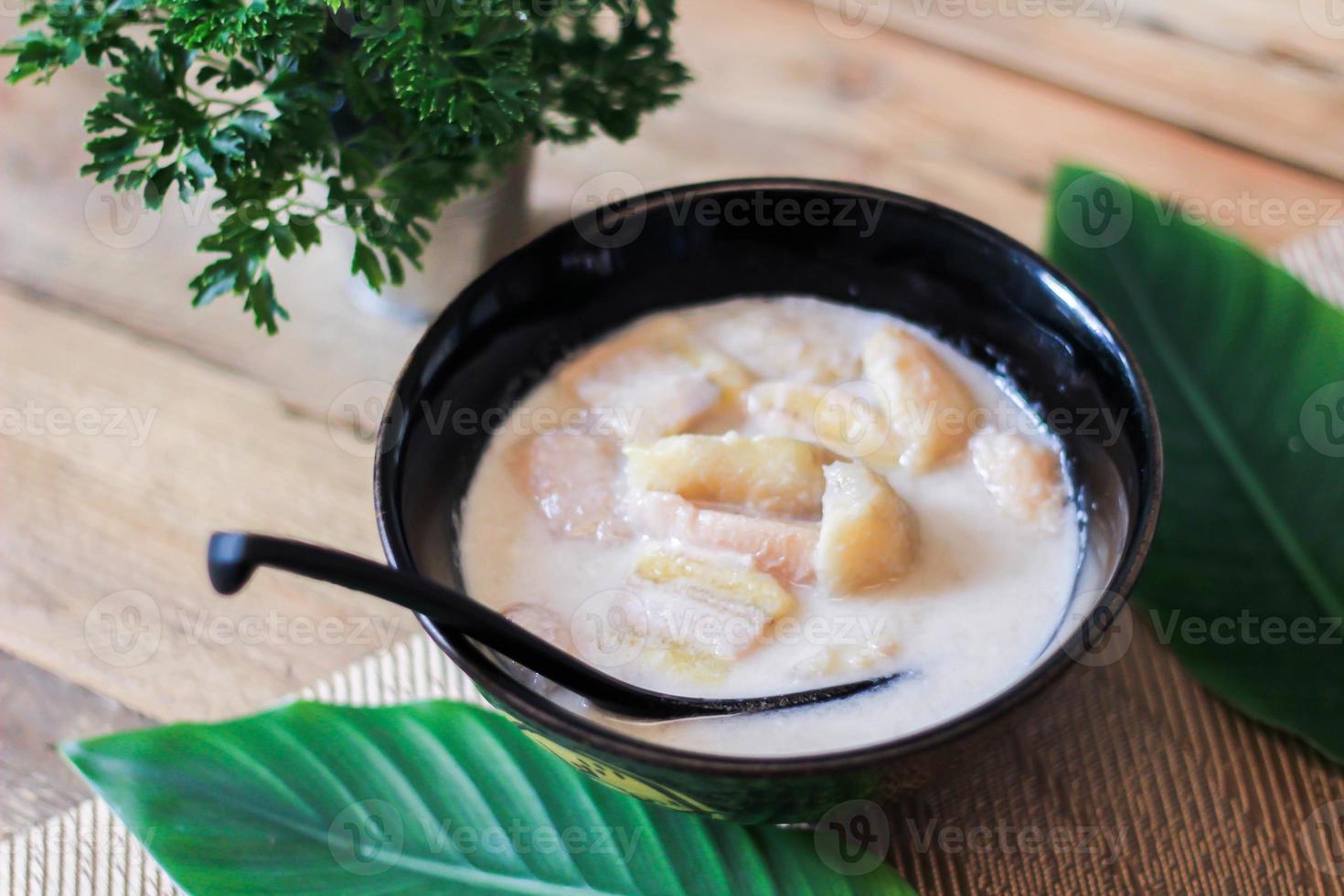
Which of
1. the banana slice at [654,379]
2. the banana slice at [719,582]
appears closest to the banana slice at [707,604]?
the banana slice at [719,582]

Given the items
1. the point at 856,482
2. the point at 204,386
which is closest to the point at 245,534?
the point at 856,482

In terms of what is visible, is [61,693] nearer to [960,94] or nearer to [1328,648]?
[1328,648]

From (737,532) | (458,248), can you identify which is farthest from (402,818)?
(458,248)

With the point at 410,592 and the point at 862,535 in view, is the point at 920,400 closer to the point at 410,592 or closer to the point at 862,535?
the point at 862,535

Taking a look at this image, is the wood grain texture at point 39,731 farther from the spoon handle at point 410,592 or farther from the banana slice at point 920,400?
the banana slice at point 920,400

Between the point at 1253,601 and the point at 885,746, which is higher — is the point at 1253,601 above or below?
above

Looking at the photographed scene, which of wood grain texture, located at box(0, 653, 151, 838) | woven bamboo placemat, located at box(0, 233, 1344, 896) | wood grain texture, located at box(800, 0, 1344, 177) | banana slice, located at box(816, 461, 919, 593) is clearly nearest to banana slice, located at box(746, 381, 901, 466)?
banana slice, located at box(816, 461, 919, 593)
